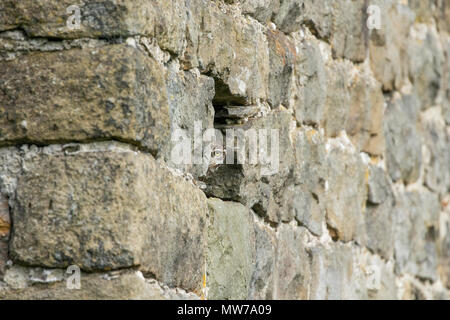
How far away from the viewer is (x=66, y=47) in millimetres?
1316

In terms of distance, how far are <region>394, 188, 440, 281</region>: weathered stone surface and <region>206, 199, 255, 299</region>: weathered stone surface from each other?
1549 millimetres

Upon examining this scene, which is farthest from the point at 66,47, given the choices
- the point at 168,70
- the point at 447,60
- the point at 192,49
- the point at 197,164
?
the point at 447,60

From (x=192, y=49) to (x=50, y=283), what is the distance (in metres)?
0.59

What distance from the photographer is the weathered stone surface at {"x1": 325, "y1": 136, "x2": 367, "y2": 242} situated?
2.58m

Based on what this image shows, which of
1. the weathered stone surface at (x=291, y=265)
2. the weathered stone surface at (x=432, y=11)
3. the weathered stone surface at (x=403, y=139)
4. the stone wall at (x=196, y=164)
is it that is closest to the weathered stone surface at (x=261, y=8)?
the stone wall at (x=196, y=164)

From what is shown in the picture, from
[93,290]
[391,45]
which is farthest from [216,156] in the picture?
[391,45]

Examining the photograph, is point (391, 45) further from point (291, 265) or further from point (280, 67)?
point (291, 265)

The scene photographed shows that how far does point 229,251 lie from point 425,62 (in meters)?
2.29

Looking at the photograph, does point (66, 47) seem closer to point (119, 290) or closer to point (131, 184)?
point (131, 184)

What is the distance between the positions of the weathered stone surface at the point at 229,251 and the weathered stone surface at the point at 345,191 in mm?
725

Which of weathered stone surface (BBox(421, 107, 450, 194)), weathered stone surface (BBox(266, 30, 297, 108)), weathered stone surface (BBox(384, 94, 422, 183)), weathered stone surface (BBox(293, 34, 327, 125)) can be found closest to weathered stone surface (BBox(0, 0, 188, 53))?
weathered stone surface (BBox(266, 30, 297, 108))

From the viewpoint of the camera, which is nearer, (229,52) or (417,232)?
(229,52)

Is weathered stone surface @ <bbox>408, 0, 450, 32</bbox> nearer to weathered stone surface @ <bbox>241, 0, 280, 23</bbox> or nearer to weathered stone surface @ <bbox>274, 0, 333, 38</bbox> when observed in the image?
weathered stone surface @ <bbox>274, 0, 333, 38</bbox>

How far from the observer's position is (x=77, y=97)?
128 cm
